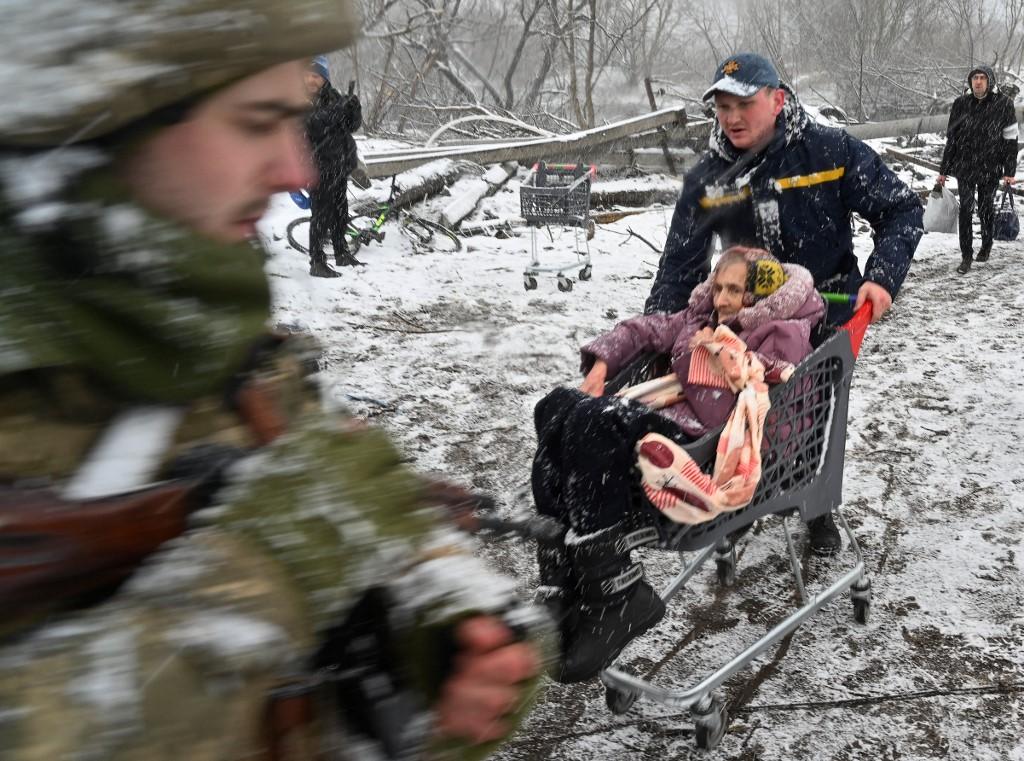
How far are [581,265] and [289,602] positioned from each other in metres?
7.07

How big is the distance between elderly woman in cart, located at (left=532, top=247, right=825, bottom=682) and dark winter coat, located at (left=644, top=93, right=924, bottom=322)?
1.81 feet

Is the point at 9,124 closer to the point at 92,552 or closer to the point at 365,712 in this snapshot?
the point at 92,552

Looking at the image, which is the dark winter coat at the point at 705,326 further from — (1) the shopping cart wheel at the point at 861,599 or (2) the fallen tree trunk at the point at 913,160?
(2) the fallen tree trunk at the point at 913,160

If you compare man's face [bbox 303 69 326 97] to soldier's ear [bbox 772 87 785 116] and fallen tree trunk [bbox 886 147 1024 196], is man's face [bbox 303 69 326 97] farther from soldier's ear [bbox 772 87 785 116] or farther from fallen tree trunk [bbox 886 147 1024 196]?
fallen tree trunk [bbox 886 147 1024 196]

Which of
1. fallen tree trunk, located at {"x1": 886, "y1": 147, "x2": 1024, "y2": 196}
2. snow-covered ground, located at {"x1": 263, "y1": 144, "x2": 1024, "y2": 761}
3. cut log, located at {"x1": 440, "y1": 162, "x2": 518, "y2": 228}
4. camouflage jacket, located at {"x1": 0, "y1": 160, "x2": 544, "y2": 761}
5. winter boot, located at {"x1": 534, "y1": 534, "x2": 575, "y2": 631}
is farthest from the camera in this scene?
fallen tree trunk, located at {"x1": 886, "y1": 147, "x2": 1024, "y2": 196}

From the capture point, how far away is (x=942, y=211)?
27.7ft

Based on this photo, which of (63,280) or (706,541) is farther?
(706,541)

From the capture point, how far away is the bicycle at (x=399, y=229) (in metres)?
8.54

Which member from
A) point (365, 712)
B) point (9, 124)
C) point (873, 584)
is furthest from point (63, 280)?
point (873, 584)

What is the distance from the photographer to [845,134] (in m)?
3.11

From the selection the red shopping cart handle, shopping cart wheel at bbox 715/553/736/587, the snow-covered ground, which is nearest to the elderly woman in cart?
the red shopping cart handle

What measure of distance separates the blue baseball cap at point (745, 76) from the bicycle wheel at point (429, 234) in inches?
240

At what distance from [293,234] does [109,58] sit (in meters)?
8.14

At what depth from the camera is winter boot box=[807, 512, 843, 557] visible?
11.4 ft
